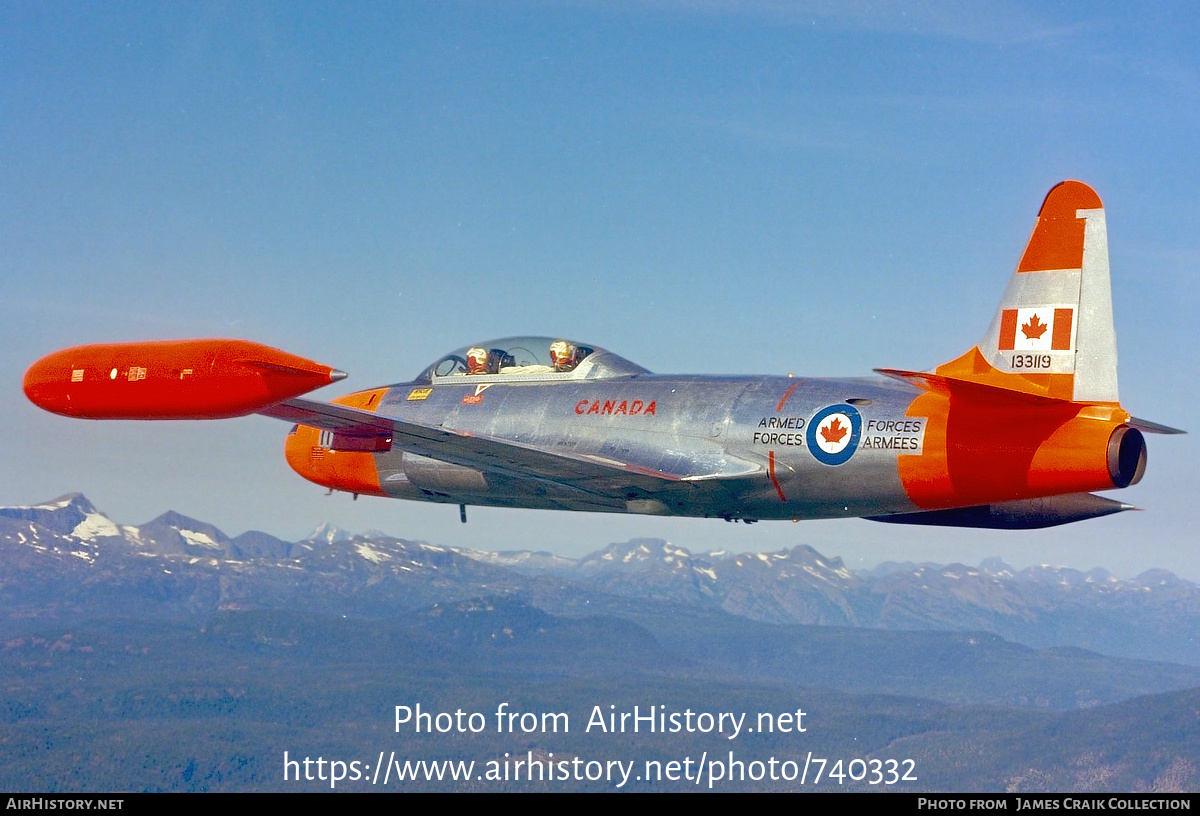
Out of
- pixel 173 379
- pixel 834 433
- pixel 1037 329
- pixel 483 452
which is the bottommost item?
pixel 483 452

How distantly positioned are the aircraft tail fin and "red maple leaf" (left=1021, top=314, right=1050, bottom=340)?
2 cm

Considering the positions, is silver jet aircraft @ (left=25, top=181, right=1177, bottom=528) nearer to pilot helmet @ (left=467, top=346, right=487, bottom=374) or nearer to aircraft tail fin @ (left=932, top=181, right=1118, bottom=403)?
aircraft tail fin @ (left=932, top=181, right=1118, bottom=403)

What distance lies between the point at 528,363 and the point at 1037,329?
12.6 meters

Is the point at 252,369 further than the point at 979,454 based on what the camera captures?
No

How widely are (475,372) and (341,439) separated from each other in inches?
174

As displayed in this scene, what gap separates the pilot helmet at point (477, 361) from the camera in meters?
32.4

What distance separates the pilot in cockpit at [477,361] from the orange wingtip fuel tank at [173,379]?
11311mm

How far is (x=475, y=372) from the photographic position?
32469 millimetres

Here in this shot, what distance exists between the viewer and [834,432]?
2558 centimetres

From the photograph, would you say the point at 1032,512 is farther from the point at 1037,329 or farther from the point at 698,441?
the point at 698,441

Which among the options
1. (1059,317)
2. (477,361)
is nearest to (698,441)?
(477,361)

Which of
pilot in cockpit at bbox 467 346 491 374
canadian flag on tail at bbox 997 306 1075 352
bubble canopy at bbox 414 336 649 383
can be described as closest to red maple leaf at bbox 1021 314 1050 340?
canadian flag on tail at bbox 997 306 1075 352
